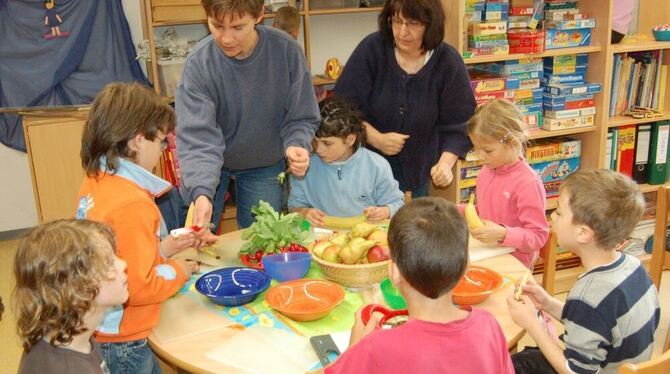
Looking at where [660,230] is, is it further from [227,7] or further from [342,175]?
[227,7]

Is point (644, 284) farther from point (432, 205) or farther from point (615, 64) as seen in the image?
point (615, 64)

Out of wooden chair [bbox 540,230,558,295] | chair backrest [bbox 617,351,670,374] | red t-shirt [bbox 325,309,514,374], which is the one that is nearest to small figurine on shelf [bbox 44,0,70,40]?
wooden chair [bbox 540,230,558,295]

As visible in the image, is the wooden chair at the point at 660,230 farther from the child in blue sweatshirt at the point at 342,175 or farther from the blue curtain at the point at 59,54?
the blue curtain at the point at 59,54

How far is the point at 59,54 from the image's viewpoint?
167 inches

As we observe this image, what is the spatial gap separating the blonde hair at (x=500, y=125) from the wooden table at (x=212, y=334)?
46 cm

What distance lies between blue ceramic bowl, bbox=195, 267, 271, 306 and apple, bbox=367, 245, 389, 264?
11.7 inches

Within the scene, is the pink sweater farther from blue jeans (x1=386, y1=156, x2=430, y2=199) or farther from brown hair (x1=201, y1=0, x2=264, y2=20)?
brown hair (x1=201, y1=0, x2=264, y2=20)

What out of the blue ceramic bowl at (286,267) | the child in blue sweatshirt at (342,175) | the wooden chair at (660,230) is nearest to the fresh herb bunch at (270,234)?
the blue ceramic bowl at (286,267)

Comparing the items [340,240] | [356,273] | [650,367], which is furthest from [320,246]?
[650,367]

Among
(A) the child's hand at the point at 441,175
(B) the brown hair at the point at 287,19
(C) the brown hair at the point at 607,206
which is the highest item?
(B) the brown hair at the point at 287,19

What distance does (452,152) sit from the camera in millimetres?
2682

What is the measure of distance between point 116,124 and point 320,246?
67 cm

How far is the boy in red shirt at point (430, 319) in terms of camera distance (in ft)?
4.06

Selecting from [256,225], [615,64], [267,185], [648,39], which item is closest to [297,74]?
[267,185]
